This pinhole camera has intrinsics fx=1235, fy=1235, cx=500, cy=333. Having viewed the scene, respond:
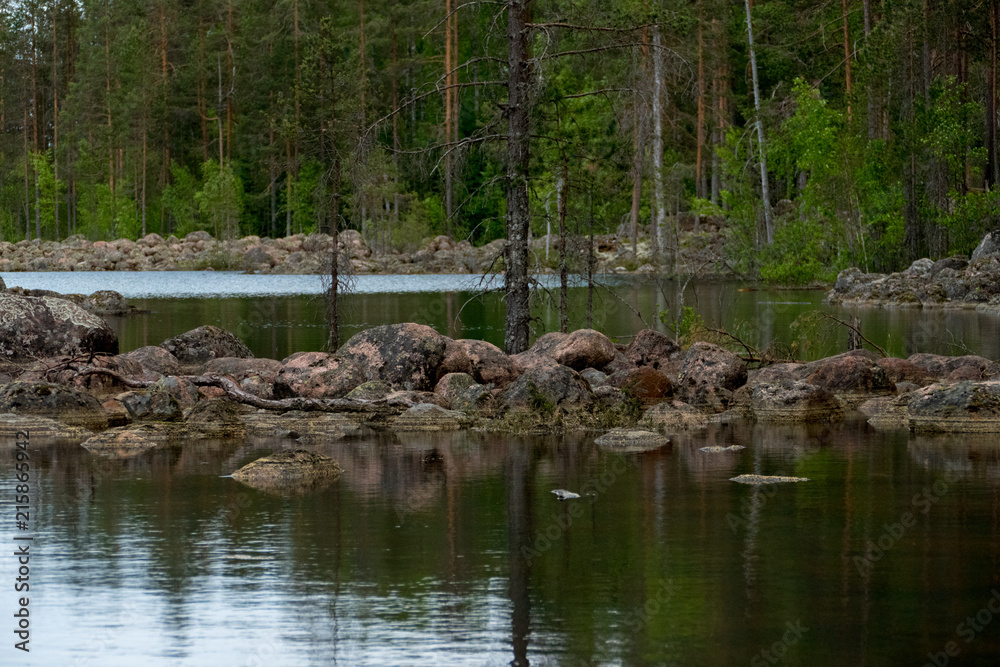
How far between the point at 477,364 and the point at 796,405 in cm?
481

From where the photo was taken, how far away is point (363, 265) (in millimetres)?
77000

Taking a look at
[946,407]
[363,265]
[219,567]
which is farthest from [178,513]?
[363,265]

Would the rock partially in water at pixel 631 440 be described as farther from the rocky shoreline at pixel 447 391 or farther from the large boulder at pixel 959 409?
the large boulder at pixel 959 409

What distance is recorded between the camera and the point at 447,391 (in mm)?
17719

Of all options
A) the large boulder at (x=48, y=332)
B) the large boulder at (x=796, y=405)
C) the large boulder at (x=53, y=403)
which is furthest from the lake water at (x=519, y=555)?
the large boulder at (x=48, y=332)

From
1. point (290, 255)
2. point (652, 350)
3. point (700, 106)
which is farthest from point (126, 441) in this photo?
point (290, 255)

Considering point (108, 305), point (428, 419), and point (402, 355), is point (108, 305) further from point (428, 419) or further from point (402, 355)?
point (428, 419)

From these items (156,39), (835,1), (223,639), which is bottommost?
(223,639)

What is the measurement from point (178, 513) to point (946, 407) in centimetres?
948

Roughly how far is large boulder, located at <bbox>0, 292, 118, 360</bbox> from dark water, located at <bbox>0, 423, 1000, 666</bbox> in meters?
8.35

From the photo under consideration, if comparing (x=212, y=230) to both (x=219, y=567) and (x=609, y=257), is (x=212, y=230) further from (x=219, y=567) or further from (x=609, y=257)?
(x=219, y=567)

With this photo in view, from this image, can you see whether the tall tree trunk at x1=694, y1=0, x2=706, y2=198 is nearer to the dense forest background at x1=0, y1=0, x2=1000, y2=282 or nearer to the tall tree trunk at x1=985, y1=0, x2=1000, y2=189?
the dense forest background at x1=0, y1=0, x2=1000, y2=282

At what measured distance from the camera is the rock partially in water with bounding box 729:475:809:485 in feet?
38.4

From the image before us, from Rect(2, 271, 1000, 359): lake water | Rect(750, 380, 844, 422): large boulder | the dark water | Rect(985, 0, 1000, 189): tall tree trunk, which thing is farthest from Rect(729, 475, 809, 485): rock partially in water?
Rect(985, 0, 1000, 189): tall tree trunk
